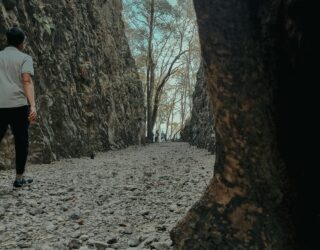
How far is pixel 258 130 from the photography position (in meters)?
2.38

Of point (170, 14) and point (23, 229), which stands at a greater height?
point (170, 14)

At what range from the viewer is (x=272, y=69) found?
7.97ft

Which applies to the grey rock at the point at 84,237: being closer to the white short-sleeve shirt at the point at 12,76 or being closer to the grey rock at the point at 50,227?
the grey rock at the point at 50,227

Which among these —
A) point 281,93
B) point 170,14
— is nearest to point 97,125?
point 281,93

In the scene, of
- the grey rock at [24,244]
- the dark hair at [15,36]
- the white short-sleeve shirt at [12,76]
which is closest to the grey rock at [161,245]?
the grey rock at [24,244]

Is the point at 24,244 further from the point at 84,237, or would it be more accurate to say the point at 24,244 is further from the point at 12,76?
the point at 12,76

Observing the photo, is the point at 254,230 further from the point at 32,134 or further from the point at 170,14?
the point at 170,14

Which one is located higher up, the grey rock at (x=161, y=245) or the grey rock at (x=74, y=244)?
the grey rock at (x=161, y=245)

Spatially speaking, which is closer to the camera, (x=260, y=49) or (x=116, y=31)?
(x=260, y=49)

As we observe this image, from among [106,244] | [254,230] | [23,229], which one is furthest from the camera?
[23,229]

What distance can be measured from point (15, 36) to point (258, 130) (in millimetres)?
4709

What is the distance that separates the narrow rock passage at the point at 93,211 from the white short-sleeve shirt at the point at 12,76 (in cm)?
124

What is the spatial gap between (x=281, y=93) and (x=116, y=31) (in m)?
24.9

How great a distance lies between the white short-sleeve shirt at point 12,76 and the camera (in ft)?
19.2
